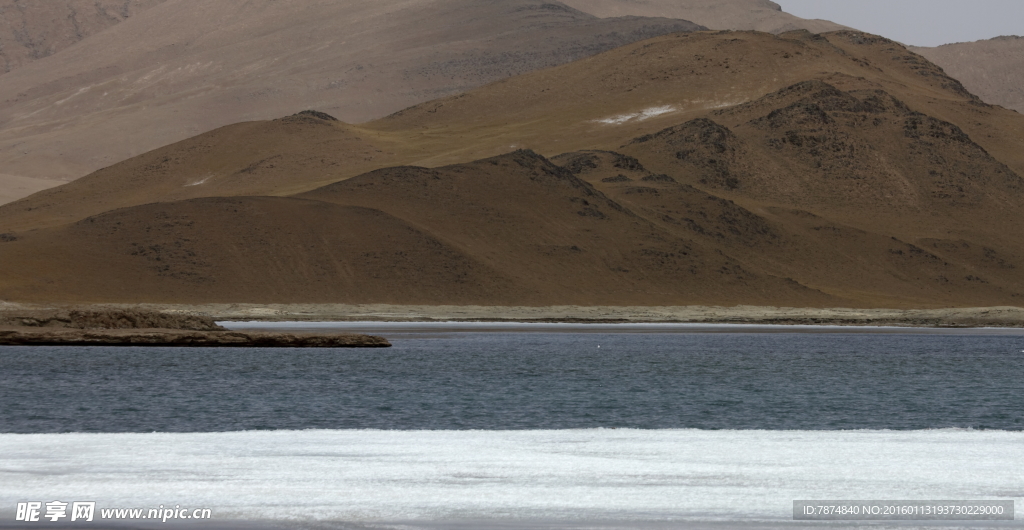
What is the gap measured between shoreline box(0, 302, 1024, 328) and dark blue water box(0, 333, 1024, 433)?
3701 cm

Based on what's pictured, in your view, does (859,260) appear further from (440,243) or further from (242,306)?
(242,306)

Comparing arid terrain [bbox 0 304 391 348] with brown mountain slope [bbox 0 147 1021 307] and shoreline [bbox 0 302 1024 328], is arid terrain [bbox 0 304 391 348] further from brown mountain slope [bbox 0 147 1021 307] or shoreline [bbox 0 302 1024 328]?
brown mountain slope [bbox 0 147 1021 307]

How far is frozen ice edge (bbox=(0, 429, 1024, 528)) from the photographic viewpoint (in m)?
16.5

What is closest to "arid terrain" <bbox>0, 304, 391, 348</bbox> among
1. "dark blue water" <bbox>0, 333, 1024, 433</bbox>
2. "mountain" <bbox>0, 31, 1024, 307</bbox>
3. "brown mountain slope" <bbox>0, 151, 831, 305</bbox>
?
"dark blue water" <bbox>0, 333, 1024, 433</bbox>

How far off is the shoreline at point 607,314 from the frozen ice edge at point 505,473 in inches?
3004

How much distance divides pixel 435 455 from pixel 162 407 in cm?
1382

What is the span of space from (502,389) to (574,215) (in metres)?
100

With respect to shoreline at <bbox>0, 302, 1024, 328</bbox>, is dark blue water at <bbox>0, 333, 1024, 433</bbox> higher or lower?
higher

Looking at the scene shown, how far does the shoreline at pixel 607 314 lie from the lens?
10231cm

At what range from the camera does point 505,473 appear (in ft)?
63.8

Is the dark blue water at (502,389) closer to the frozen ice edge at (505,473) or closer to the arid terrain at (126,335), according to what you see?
the arid terrain at (126,335)

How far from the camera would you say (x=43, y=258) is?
115 m

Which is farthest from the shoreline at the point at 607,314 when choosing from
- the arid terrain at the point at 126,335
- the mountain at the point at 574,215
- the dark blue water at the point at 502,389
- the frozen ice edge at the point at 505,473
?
the frozen ice edge at the point at 505,473

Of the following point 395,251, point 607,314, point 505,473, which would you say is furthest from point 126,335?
point 395,251
